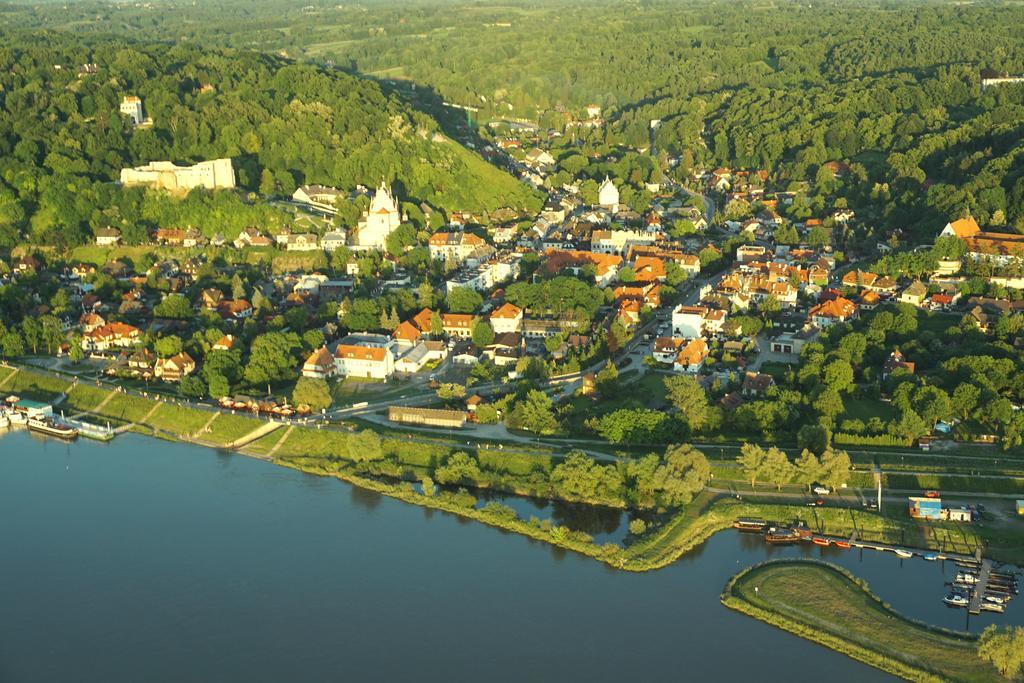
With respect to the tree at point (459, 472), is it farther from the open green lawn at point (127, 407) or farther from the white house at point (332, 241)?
the white house at point (332, 241)

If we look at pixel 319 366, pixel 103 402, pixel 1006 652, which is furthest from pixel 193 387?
pixel 1006 652

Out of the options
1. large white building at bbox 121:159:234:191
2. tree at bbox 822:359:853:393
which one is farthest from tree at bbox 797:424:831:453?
large white building at bbox 121:159:234:191

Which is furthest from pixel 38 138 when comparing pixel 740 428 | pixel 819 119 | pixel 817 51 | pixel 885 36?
pixel 885 36

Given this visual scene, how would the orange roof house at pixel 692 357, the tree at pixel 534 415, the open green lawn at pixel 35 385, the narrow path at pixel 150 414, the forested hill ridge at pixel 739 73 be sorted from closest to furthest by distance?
the tree at pixel 534 415 < the narrow path at pixel 150 414 < the orange roof house at pixel 692 357 < the open green lawn at pixel 35 385 < the forested hill ridge at pixel 739 73

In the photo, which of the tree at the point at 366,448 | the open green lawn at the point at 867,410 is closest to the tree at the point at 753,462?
the open green lawn at the point at 867,410

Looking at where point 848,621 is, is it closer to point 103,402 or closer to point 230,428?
point 230,428

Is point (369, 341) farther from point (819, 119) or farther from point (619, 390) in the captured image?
point (819, 119)
